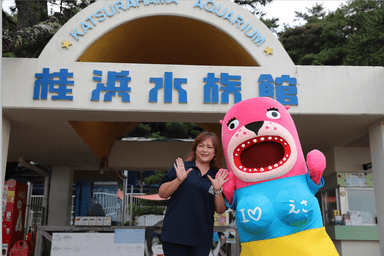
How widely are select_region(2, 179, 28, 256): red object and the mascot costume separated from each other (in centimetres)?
684

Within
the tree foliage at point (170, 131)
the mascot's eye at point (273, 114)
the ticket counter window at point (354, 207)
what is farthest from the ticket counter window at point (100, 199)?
the mascot's eye at point (273, 114)

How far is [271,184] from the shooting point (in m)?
2.96

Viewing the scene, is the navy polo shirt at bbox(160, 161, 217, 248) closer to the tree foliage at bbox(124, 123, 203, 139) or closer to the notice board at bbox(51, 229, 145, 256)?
the notice board at bbox(51, 229, 145, 256)

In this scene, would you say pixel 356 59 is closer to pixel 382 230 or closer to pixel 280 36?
pixel 280 36

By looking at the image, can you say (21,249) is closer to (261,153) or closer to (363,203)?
(261,153)

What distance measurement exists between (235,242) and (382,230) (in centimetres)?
283

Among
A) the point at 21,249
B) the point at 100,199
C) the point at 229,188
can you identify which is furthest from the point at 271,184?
the point at 100,199

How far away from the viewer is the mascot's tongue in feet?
9.96

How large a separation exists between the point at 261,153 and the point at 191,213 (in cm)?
77

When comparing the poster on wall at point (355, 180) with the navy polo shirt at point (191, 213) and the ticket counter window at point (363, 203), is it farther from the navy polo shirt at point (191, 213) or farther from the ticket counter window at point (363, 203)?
the navy polo shirt at point (191, 213)

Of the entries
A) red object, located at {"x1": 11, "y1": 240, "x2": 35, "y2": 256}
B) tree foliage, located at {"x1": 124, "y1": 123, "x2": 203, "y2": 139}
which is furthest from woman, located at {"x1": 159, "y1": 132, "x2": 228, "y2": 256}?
tree foliage, located at {"x1": 124, "y1": 123, "x2": 203, "y2": 139}

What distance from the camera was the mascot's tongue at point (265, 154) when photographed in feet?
9.96

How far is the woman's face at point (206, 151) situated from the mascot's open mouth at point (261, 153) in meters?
0.21

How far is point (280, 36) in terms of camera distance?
22.4m
